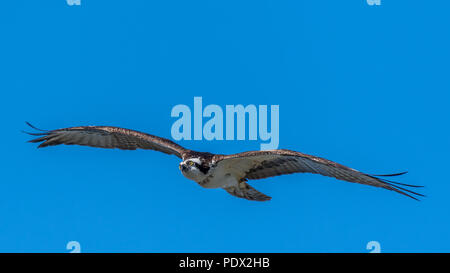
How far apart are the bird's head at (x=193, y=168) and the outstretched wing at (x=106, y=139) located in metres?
0.99

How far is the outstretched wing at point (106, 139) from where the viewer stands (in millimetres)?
11586

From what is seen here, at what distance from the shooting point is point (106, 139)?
1227cm

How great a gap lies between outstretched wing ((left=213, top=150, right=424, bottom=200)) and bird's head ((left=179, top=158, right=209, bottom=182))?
10.5 inches

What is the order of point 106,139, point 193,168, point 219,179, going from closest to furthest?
point 193,168 < point 219,179 < point 106,139

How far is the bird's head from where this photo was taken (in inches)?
408

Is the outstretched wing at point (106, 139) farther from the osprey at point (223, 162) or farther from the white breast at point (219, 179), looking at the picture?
the white breast at point (219, 179)

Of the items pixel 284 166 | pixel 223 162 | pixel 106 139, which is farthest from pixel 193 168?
pixel 106 139

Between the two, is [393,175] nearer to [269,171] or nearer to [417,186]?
[417,186]

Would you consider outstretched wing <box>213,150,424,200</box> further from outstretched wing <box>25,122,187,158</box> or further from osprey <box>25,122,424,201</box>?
outstretched wing <box>25,122,187,158</box>

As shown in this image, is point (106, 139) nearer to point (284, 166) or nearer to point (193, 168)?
point (193, 168)

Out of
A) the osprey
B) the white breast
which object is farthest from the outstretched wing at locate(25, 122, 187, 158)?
the white breast

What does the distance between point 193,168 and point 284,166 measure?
5.18 feet

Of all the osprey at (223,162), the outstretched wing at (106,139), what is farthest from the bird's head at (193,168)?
the outstretched wing at (106,139)

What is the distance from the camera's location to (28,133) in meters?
11.6
